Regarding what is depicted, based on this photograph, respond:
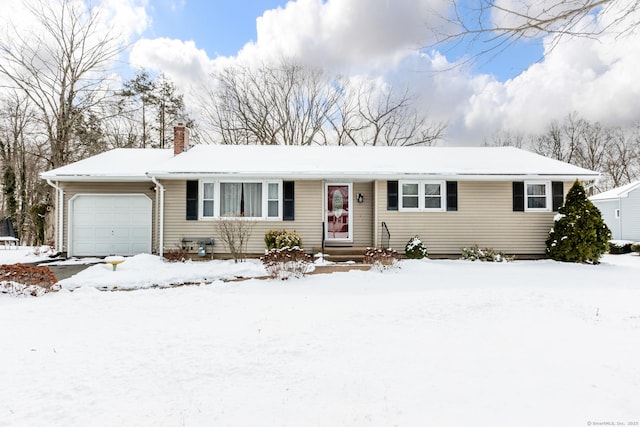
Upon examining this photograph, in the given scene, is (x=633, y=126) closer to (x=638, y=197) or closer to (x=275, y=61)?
(x=638, y=197)

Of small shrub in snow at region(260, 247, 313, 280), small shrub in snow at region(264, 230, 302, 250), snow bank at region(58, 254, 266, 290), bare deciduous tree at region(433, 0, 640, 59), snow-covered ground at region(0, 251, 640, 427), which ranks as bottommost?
snow-covered ground at region(0, 251, 640, 427)

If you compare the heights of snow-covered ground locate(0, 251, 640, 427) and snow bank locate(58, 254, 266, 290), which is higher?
snow bank locate(58, 254, 266, 290)

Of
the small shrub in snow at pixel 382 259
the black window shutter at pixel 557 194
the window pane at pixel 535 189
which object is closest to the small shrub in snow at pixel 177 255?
the small shrub in snow at pixel 382 259

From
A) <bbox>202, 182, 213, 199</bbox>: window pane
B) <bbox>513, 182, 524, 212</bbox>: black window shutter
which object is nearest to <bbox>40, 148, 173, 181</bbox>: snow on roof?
<bbox>202, 182, 213, 199</bbox>: window pane

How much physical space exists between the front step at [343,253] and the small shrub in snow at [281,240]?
3.10 feet

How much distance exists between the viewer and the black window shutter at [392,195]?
36.9 ft

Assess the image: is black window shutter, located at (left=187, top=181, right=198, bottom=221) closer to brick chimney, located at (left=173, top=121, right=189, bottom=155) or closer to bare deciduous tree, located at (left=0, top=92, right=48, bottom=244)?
brick chimney, located at (left=173, top=121, right=189, bottom=155)

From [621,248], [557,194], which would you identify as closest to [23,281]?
[557,194]

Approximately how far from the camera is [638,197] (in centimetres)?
1867

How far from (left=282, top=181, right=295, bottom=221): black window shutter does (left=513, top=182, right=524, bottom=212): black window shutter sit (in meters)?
7.58

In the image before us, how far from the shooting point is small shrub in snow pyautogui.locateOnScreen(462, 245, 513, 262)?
1070cm

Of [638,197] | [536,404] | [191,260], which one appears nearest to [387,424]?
[536,404]

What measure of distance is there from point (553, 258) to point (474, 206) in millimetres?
3003

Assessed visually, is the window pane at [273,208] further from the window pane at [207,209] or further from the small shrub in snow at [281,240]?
the window pane at [207,209]
